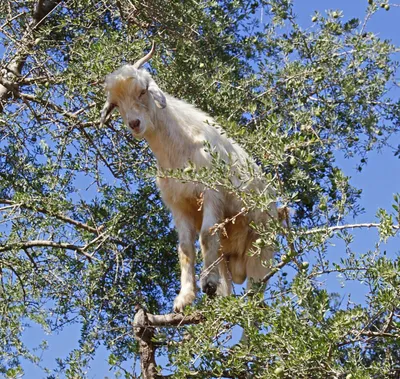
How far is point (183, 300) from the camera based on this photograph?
5.56m

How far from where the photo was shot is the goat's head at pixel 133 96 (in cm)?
584

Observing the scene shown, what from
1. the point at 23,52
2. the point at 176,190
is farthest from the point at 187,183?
the point at 23,52

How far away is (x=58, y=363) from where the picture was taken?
18.1 ft

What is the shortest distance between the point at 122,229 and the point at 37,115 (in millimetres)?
1083

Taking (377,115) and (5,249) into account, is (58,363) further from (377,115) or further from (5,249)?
(377,115)

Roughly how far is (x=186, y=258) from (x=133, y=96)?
1193 mm

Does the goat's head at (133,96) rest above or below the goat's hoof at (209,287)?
above

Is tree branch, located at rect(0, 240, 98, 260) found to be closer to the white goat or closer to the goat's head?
the white goat

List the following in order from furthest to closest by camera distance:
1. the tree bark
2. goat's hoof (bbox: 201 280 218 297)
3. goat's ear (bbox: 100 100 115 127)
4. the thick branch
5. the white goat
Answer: the tree bark → goat's ear (bbox: 100 100 115 127) → the white goat → goat's hoof (bbox: 201 280 218 297) → the thick branch

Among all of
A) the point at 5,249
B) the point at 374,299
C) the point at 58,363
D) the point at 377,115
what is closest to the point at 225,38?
the point at 377,115

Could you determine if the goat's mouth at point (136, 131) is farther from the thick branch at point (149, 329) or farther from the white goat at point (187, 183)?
the thick branch at point (149, 329)

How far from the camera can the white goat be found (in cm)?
578

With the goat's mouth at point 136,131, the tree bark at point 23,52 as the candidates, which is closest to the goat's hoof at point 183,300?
the goat's mouth at point 136,131

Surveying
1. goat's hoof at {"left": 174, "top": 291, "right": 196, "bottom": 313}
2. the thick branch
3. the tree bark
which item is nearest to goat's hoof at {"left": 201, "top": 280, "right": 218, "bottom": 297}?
goat's hoof at {"left": 174, "top": 291, "right": 196, "bottom": 313}
